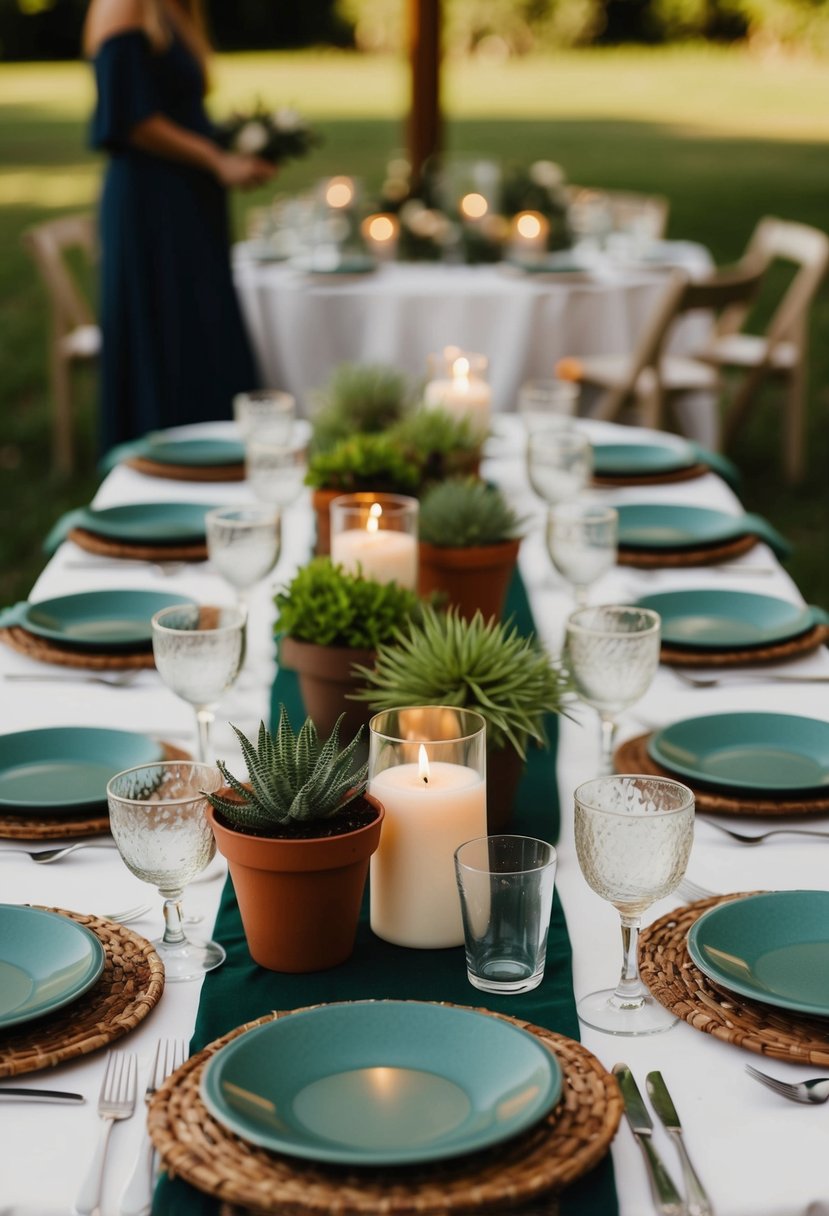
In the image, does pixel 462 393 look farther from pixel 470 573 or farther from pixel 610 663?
pixel 610 663

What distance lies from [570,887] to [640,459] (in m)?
1.66

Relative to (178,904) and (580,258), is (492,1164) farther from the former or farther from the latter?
(580,258)

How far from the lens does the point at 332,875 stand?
43.3 inches

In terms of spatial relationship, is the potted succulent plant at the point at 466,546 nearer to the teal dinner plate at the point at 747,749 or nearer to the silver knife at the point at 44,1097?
the teal dinner plate at the point at 747,749

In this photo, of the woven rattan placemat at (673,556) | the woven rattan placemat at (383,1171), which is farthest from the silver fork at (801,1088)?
the woven rattan placemat at (673,556)

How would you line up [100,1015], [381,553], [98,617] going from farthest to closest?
1. [98,617]
2. [381,553]
3. [100,1015]

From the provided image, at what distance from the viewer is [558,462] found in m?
2.26

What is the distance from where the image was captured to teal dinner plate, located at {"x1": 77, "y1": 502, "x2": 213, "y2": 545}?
231 cm

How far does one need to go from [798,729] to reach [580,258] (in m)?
3.84

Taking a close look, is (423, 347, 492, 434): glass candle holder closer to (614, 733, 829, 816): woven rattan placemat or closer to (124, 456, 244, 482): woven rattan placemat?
(124, 456, 244, 482): woven rattan placemat

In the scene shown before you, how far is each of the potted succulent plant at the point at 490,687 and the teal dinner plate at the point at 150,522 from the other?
99 centimetres

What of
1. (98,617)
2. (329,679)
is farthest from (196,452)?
(329,679)

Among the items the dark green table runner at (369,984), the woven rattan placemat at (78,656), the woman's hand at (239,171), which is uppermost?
the woman's hand at (239,171)

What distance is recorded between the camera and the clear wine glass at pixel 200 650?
1427mm
